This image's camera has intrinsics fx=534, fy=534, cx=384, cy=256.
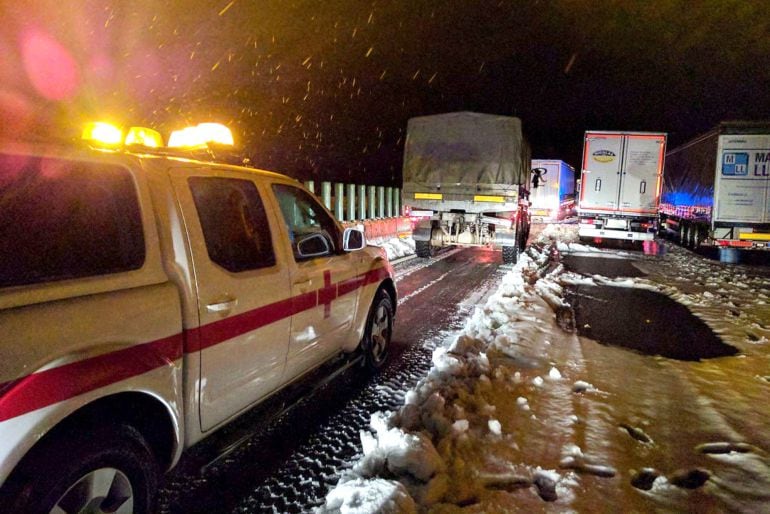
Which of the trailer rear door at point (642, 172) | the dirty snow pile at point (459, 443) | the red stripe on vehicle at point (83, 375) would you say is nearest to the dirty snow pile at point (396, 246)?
the trailer rear door at point (642, 172)

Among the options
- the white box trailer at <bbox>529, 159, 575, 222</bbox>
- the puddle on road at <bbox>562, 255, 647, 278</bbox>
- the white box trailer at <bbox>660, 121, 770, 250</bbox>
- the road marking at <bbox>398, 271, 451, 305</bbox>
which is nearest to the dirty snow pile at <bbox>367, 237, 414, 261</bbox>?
the road marking at <bbox>398, 271, 451, 305</bbox>

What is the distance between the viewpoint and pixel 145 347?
7.73 feet

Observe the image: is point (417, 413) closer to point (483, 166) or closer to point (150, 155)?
point (150, 155)

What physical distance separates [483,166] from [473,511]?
1105 cm

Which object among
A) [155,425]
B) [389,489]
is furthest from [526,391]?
[155,425]

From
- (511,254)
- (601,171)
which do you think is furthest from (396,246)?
(601,171)

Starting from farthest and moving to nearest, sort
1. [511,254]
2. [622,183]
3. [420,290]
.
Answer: [622,183] < [511,254] < [420,290]

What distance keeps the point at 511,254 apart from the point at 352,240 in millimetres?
9677

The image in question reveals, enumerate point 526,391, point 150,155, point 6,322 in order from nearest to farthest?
point 6,322 < point 150,155 < point 526,391

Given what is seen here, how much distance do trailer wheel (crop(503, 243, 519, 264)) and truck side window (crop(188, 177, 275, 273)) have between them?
34.3ft

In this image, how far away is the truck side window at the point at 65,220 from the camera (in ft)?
6.98

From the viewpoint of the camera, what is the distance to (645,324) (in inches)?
295

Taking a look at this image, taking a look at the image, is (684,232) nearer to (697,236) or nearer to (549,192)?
(697,236)

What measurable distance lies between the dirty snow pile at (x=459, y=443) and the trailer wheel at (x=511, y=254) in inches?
300
